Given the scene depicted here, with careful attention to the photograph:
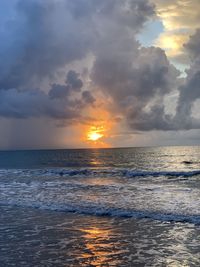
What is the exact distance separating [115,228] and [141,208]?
15.1 feet

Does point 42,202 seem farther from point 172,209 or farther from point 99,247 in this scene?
point 99,247

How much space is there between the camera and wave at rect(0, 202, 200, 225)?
16003 mm

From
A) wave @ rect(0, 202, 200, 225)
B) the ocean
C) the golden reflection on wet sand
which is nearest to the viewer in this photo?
the golden reflection on wet sand

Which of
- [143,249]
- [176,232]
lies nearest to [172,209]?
[176,232]

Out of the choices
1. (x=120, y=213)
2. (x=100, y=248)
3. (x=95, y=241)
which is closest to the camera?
(x=100, y=248)

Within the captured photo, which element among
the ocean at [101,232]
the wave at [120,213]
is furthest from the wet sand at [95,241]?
the wave at [120,213]

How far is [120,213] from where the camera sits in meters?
17.6

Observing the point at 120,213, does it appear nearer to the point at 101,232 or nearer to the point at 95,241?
the point at 101,232

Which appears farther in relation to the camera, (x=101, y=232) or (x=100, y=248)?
(x=101, y=232)

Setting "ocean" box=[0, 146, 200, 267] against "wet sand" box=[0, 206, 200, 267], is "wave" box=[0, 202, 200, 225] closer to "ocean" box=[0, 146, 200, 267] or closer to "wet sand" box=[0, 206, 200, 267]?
"ocean" box=[0, 146, 200, 267]

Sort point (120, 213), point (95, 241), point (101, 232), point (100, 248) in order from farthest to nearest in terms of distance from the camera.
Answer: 1. point (120, 213)
2. point (101, 232)
3. point (95, 241)
4. point (100, 248)

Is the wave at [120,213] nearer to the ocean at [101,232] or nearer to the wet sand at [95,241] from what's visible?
the ocean at [101,232]

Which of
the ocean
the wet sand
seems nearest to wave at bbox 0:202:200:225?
the ocean

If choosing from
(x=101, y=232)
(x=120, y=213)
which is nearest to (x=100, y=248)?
(x=101, y=232)
